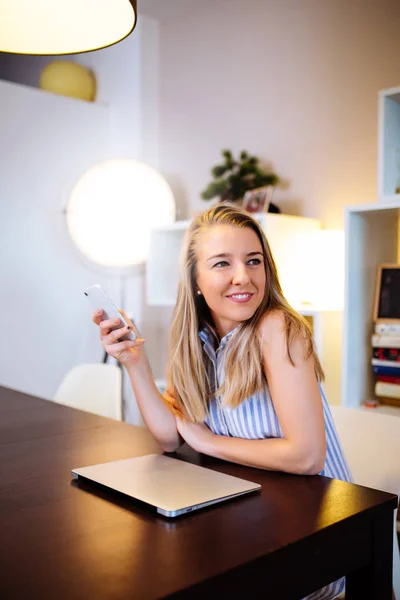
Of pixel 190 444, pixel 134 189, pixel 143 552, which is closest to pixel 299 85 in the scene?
pixel 134 189

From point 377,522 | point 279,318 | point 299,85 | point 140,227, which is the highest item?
point 299,85

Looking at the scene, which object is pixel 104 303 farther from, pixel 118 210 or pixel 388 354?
pixel 118 210

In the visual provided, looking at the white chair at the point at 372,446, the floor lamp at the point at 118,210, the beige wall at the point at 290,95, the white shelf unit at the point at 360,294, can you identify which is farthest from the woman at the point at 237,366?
the floor lamp at the point at 118,210

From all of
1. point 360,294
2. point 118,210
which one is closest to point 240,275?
point 360,294

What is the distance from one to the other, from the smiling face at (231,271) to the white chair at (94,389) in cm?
108

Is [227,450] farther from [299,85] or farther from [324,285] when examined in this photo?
[299,85]

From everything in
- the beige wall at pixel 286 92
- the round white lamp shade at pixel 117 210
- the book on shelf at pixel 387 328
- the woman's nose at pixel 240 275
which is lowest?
the book on shelf at pixel 387 328

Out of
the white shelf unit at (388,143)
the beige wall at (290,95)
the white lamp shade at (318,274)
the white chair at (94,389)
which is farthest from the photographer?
the beige wall at (290,95)

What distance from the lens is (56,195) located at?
376 centimetres

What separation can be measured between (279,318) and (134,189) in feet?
7.44

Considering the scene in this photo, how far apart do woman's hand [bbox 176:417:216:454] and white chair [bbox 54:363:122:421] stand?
102 centimetres

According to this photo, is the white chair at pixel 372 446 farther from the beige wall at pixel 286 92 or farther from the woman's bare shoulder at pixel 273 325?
the beige wall at pixel 286 92

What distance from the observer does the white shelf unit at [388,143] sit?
84.9 inches

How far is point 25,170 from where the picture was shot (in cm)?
362
